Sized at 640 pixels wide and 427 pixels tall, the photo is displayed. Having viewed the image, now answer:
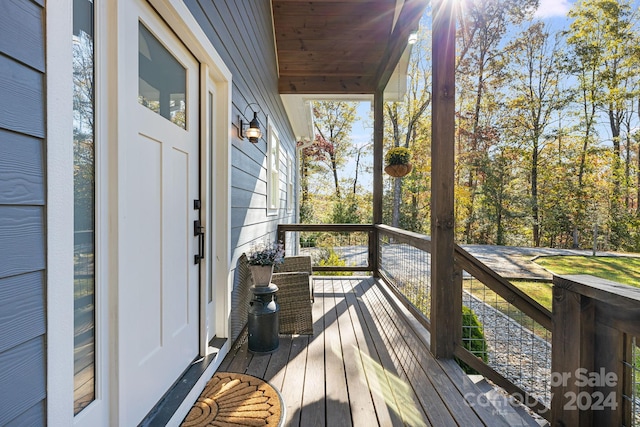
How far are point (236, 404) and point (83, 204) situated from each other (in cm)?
138

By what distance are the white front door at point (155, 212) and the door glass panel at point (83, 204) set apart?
0.12 metres

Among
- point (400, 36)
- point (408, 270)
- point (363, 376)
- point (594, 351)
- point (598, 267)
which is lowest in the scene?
point (598, 267)

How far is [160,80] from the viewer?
1.78 metres

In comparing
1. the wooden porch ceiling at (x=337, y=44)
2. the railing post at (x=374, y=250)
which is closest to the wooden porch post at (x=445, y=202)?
the wooden porch ceiling at (x=337, y=44)

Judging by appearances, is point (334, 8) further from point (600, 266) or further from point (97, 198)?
point (600, 266)

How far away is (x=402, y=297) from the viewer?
3871mm

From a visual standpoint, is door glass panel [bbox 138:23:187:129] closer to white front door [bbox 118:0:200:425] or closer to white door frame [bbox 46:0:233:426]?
white front door [bbox 118:0:200:425]

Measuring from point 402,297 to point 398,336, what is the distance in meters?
0.87

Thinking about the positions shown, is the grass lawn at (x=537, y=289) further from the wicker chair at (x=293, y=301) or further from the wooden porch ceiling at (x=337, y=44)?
the wicker chair at (x=293, y=301)

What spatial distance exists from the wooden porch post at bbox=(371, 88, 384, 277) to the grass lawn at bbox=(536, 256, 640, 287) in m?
5.92

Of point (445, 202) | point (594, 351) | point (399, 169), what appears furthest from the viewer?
point (399, 169)

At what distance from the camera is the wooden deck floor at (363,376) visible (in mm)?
1854

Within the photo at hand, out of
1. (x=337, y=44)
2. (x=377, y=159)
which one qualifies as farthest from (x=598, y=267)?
(x=337, y=44)

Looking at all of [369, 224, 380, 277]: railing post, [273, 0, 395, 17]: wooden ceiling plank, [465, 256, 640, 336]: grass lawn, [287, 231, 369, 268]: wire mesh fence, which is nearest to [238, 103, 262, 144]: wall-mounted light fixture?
[273, 0, 395, 17]: wooden ceiling plank
